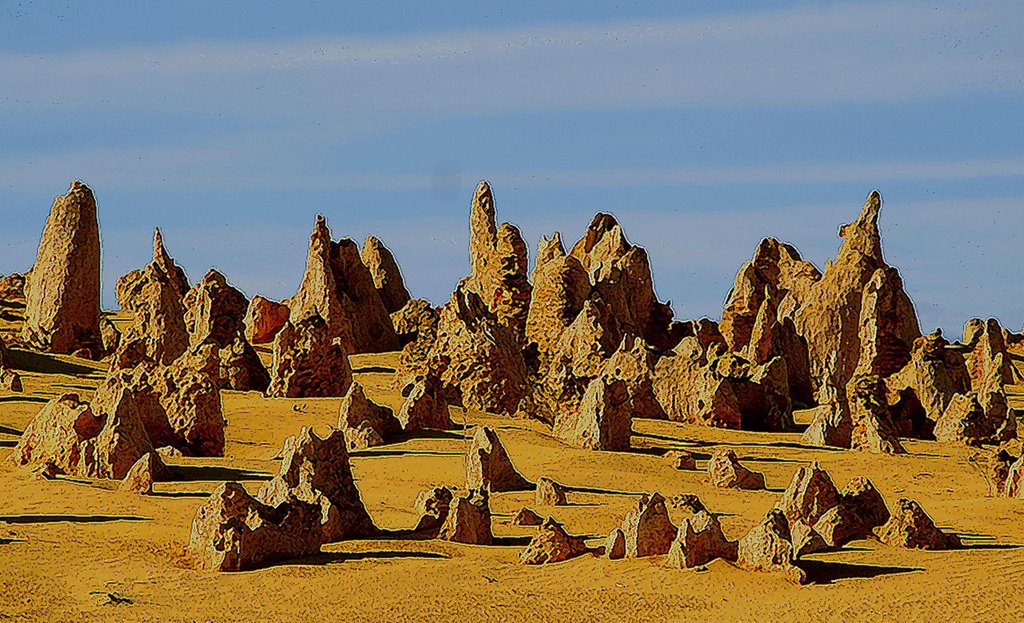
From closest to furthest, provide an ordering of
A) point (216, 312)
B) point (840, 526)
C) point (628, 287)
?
point (840, 526)
point (216, 312)
point (628, 287)

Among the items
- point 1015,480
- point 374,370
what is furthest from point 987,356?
point 1015,480

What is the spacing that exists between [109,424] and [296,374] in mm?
8430

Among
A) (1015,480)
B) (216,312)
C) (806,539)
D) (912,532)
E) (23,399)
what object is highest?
(216,312)

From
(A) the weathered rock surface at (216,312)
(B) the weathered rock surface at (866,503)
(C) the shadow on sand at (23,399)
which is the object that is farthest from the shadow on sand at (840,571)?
(A) the weathered rock surface at (216,312)

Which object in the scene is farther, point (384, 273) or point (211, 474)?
point (384, 273)

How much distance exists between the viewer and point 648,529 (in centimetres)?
1425

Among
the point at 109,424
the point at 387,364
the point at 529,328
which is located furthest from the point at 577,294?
the point at 109,424

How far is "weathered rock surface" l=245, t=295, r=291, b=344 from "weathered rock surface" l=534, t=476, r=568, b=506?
20576mm

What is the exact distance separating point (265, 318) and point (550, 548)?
2387 centimetres

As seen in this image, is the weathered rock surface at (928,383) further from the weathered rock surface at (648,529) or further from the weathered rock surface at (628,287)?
the weathered rock surface at (648,529)

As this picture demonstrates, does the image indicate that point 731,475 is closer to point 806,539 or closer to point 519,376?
point 806,539

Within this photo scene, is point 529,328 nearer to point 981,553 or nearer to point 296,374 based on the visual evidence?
Result: point 296,374

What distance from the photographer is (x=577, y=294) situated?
103 ft

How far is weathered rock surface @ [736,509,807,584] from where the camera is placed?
13750mm
